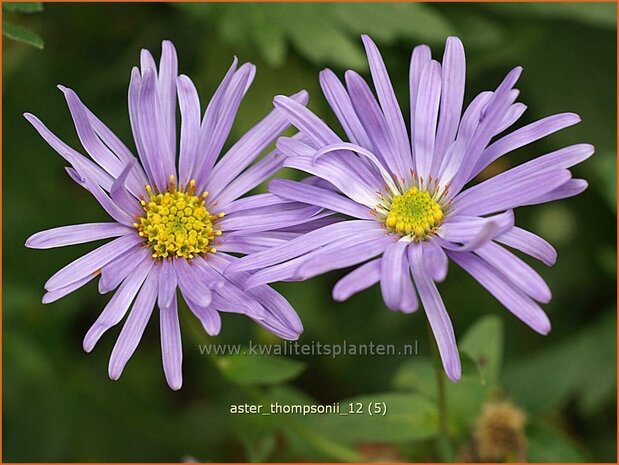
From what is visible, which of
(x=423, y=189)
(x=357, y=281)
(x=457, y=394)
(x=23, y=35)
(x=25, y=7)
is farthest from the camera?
(x=457, y=394)

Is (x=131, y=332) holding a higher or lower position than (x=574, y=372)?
lower

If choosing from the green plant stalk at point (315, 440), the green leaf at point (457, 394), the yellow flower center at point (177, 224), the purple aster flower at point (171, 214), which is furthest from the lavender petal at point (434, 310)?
the green leaf at point (457, 394)

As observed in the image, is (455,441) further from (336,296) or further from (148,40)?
(148,40)

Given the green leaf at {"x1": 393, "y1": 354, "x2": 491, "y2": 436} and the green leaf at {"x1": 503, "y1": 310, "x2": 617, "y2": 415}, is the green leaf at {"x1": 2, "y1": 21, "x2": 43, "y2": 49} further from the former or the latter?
the green leaf at {"x1": 503, "y1": 310, "x2": 617, "y2": 415}

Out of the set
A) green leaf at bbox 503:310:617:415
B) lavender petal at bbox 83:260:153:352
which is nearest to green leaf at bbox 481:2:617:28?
green leaf at bbox 503:310:617:415

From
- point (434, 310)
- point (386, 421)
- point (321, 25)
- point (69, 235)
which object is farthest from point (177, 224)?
point (321, 25)

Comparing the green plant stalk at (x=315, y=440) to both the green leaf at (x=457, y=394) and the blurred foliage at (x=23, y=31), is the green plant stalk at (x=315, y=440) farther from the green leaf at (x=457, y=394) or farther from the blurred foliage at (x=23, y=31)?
the blurred foliage at (x=23, y=31)

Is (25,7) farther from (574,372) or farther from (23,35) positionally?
(574,372)
